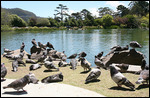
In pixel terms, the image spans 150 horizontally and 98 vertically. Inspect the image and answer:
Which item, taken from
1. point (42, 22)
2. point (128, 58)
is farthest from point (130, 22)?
point (128, 58)

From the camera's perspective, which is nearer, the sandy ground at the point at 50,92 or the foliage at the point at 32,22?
the sandy ground at the point at 50,92

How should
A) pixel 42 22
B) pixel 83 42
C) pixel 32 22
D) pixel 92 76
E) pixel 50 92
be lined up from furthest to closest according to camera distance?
pixel 42 22
pixel 32 22
pixel 83 42
pixel 92 76
pixel 50 92

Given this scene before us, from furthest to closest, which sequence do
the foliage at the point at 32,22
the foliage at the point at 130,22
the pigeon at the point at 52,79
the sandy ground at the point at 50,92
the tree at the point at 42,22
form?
the tree at the point at 42,22 < the foliage at the point at 32,22 < the foliage at the point at 130,22 < the pigeon at the point at 52,79 < the sandy ground at the point at 50,92

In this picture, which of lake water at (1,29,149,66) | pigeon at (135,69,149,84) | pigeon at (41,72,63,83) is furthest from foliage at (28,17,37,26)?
pigeon at (135,69,149,84)

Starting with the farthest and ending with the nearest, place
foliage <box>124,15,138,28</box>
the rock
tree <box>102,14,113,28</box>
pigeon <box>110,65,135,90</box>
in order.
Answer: tree <box>102,14,113,28</box>
foliage <box>124,15,138,28</box>
the rock
pigeon <box>110,65,135,90</box>

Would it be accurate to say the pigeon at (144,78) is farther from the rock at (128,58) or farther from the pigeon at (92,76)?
the rock at (128,58)

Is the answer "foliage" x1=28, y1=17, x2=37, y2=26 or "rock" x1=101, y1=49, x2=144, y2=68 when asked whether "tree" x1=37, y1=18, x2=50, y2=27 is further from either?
"rock" x1=101, y1=49, x2=144, y2=68

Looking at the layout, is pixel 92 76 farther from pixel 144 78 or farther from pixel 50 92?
pixel 50 92

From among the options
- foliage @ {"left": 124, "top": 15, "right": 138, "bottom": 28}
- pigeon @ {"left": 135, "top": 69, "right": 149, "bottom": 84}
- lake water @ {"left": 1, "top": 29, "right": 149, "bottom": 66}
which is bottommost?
lake water @ {"left": 1, "top": 29, "right": 149, "bottom": 66}

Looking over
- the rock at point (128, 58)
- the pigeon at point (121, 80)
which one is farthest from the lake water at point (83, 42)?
the pigeon at point (121, 80)

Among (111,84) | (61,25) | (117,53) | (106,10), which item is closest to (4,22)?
(117,53)

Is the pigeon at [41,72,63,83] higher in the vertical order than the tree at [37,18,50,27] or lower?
lower

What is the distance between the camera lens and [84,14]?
121 m

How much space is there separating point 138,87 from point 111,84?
107cm
